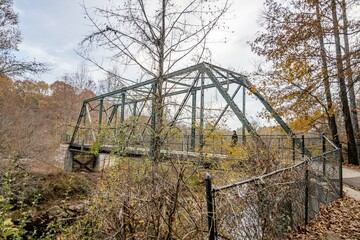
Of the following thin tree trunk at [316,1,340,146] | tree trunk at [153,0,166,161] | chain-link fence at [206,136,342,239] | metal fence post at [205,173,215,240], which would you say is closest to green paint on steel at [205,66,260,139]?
tree trunk at [153,0,166,161]

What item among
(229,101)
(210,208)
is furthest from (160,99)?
(229,101)

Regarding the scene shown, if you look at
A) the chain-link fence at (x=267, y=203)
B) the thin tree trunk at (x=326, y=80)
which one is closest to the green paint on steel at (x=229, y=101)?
the chain-link fence at (x=267, y=203)

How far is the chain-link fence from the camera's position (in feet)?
8.28

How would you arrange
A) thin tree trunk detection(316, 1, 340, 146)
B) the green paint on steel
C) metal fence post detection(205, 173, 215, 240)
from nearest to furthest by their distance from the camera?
metal fence post detection(205, 173, 215, 240), the green paint on steel, thin tree trunk detection(316, 1, 340, 146)

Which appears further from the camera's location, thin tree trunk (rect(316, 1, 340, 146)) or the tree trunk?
thin tree trunk (rect(316, 1, 340, 146))

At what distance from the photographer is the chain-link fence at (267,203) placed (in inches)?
99.3

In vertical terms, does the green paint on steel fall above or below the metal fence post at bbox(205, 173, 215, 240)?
above

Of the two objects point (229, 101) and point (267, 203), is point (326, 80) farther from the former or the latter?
point (267, 203)

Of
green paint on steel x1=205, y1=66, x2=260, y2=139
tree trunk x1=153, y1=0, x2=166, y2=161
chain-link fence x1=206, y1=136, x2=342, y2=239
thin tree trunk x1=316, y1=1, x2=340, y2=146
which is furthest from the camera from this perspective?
thin tree trunk x1=316, y1=1, x2=340, y2=146

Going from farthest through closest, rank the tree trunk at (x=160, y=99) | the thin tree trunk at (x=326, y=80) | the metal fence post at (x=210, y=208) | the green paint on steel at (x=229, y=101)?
1. the thin tree trunk at (x=326, y=80)
2. the green paint on steel at (x=229, y=101)
3. the tree trunk at (x=160, y=99)
4. the metal fence post at (x=210, y=208)

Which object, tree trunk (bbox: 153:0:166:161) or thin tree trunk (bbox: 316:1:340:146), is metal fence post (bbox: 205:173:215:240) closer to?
tree trunk (bbox: 153:0:166:161)

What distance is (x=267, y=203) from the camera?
3.03 metres

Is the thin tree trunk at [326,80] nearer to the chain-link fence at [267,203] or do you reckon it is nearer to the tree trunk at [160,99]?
the chain-link fence at [267,203]

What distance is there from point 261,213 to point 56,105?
37134 millimetres
